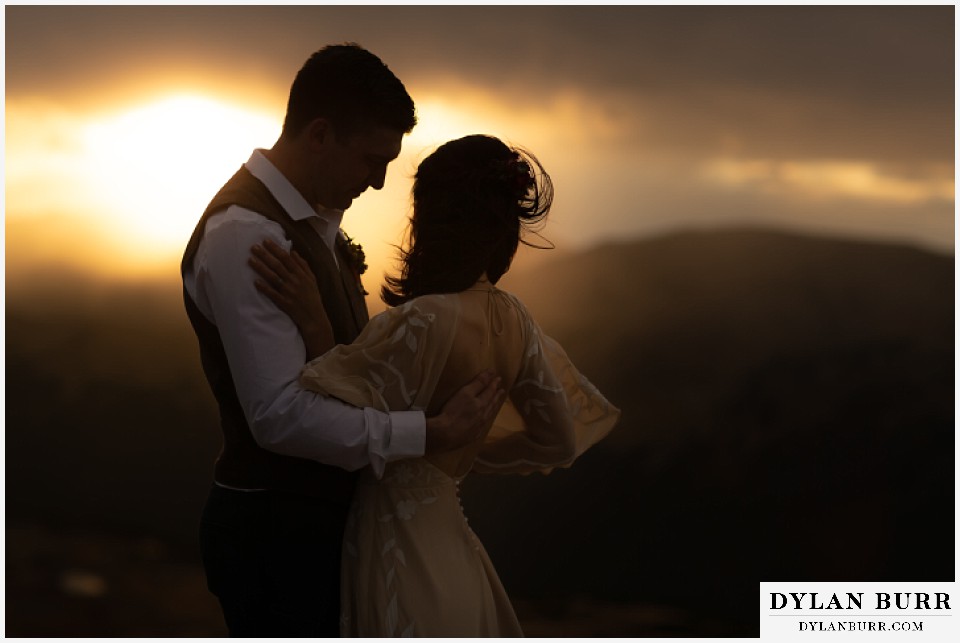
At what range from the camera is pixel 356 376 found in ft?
5.82

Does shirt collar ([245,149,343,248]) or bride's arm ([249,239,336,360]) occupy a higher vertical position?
shirt collar ([245,149,343,248])

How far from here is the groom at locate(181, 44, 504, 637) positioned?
68.6 inches

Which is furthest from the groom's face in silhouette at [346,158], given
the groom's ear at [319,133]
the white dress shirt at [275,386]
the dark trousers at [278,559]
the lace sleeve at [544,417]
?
the dark trousers at [278,559]

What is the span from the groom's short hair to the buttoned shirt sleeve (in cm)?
33

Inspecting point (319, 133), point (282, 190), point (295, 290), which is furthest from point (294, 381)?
point (319, 133)

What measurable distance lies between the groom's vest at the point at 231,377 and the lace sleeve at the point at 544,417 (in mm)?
340

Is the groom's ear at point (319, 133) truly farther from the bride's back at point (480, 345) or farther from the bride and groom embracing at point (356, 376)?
the bride's back at point (480, 345)

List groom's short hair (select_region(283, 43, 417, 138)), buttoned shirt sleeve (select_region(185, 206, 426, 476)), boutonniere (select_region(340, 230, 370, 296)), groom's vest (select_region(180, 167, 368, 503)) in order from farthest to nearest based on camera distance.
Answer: boutonniere (select_region(340, 230, 370, 296)), groom's short hair (select_region(283, 43, 417, 138)), groom's vest (select_region(180, 167, 368, 503)), buttoned shirt sleeve (select_region(185, 206, 426, 476))

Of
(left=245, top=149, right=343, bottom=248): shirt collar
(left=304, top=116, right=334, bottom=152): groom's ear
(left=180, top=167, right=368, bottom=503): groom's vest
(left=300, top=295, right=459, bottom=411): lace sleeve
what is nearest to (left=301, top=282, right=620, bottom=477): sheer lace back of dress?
(left=300, top=295, right=459, bottom=411): lace sleeve

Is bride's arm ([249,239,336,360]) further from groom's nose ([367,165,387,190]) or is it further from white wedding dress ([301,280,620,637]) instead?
groom's nose ([367,165,387,190])

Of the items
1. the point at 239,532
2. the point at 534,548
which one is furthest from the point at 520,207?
the point at 534,548

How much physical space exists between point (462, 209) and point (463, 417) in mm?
373

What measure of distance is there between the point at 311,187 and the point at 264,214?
16 cm

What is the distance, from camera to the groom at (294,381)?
5.72 feet
